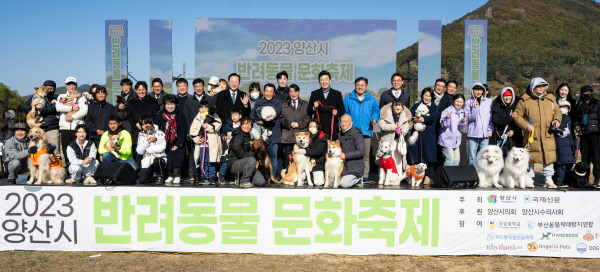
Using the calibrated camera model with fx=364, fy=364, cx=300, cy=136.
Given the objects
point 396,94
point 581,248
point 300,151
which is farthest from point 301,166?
point 581,248

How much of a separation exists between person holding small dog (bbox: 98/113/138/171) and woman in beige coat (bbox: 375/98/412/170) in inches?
144

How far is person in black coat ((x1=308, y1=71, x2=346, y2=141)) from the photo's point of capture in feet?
18.1

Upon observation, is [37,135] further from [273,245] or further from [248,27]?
[248,27]

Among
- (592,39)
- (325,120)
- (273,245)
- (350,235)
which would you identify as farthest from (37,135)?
(592,39)

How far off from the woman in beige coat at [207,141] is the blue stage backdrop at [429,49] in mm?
9612

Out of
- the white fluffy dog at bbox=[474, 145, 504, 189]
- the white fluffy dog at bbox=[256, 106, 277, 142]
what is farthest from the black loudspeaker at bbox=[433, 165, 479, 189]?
the white fluffy dog at bbox=[256, 106, 277, 142]

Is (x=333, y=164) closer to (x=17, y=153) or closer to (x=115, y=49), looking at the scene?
(x=17, y=153)

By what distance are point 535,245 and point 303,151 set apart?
3095 mm

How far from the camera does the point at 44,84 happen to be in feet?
19.9

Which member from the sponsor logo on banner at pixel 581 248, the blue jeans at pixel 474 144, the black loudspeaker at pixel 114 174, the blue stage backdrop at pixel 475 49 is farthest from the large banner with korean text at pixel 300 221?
the blue stage backdrop at pixel 475 49

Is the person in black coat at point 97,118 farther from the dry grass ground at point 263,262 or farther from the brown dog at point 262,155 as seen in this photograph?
the brown dog at point 262,155

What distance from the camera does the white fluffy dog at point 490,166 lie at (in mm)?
4738

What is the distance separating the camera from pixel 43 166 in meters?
4.80

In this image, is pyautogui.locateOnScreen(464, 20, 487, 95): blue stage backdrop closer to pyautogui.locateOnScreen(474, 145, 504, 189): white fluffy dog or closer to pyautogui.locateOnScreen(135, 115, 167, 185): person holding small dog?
pyautogui.locateOnScreen(474, 145, 504, 189): white fluffy dog
